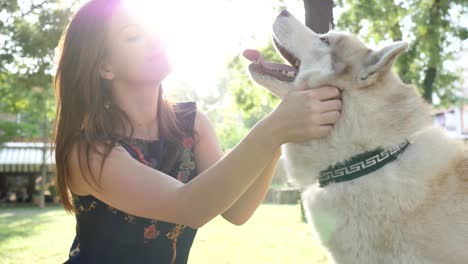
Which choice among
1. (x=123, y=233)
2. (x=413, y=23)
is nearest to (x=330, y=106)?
(x=123, y=233)

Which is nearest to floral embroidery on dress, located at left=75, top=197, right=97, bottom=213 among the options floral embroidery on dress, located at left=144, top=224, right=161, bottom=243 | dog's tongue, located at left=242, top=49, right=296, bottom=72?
floral embroidery on dress, located at left=144, top=224, right=161, bottom=243

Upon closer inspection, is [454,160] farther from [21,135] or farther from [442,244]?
[21,135]

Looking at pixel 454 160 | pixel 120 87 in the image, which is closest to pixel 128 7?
pixel 120 87

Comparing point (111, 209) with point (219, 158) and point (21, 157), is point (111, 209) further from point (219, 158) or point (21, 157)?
point (21, 157)

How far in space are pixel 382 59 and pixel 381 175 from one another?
2.03 ft

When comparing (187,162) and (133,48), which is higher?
(133,48)

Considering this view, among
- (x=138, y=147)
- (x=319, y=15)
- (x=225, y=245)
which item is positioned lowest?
(x=225, y=245)

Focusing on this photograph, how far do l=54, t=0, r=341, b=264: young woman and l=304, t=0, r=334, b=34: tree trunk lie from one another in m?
2.03

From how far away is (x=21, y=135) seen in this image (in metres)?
32.0

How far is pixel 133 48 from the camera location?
264cm

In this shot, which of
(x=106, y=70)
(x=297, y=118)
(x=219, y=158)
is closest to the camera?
(x=297, y=118)

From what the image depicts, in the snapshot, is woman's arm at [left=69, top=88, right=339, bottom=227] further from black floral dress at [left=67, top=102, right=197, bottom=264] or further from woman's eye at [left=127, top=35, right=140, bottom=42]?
woman's eye at [left=127, top=35, right=140, bottom=42]

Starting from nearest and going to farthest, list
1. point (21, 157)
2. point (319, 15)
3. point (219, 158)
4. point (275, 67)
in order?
1. point (275, 67)
2. point (219, 158)
3. point (319, 15)
4. point (21, 157)

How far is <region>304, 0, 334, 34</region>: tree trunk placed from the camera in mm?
4734
